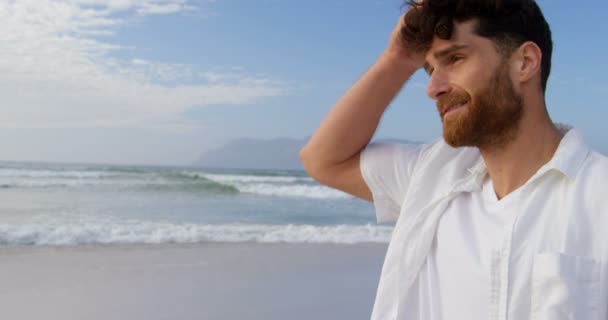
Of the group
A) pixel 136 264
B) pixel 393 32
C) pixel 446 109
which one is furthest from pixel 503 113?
pixel 136 264

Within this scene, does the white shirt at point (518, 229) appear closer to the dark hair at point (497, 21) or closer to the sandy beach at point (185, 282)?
the dark hair at point (497, 21)

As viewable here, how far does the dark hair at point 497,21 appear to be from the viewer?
64.9 inches

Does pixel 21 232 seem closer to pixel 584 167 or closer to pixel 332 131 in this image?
pixel 332 131

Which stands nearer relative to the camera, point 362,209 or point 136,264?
point 136,264

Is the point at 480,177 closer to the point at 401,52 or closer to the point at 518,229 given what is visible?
the point at 518,229

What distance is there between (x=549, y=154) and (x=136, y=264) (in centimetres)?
552

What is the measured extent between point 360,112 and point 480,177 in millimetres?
440

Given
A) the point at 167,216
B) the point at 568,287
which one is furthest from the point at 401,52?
the point at 167,216

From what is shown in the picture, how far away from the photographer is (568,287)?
1.28m

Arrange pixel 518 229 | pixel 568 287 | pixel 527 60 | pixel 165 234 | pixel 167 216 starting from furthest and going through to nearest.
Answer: pixel 167 216 → pixel 165 234 → pixel 527 60 → pixel 518 229 → pixel 568 287

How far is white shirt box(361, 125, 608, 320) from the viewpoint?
→ 128 cm

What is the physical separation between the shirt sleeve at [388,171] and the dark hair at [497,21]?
0.36 m

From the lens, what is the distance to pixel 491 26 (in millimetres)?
1648

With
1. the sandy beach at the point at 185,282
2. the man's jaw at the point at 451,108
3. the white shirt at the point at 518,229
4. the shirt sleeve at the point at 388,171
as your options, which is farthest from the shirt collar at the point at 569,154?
the sandy beach at the point at 185,282
